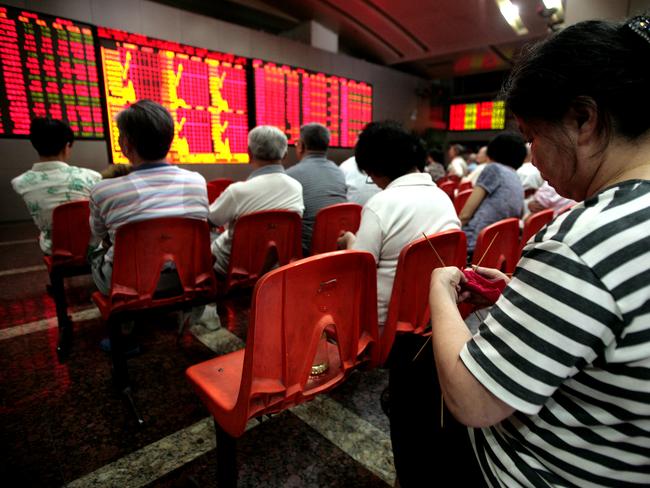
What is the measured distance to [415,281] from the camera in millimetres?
1409

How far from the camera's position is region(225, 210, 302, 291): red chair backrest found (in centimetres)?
189

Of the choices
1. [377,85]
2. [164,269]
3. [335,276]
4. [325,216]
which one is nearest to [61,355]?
[164,269]

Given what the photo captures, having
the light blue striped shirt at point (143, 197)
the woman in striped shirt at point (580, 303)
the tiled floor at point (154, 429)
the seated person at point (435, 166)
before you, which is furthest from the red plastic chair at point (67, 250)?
the seated person at point (435, 166)

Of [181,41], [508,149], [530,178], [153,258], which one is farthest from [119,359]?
[181,41]

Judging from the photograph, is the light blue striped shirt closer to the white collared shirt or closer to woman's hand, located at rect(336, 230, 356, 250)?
woman's hand, located at rect(336, 230, 356, 250)

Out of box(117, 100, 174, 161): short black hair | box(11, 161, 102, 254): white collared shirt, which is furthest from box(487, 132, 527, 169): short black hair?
box(11, 161, 102, 254): white collared shirt

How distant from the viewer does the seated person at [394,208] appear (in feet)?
4.79

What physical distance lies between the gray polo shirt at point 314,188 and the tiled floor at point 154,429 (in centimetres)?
99

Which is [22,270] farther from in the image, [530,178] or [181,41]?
[530,178]

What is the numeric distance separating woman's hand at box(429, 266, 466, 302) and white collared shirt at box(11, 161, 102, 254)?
8.49ft

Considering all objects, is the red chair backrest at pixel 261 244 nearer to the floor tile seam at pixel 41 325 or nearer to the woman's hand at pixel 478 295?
the woman's hand at pixel 478 295

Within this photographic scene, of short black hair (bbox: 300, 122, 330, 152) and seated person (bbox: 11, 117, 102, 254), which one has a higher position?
short black hair (bbox: 300, 122, 330, 152)

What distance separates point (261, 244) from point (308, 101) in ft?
18.7

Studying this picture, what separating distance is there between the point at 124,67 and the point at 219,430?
207 inches
